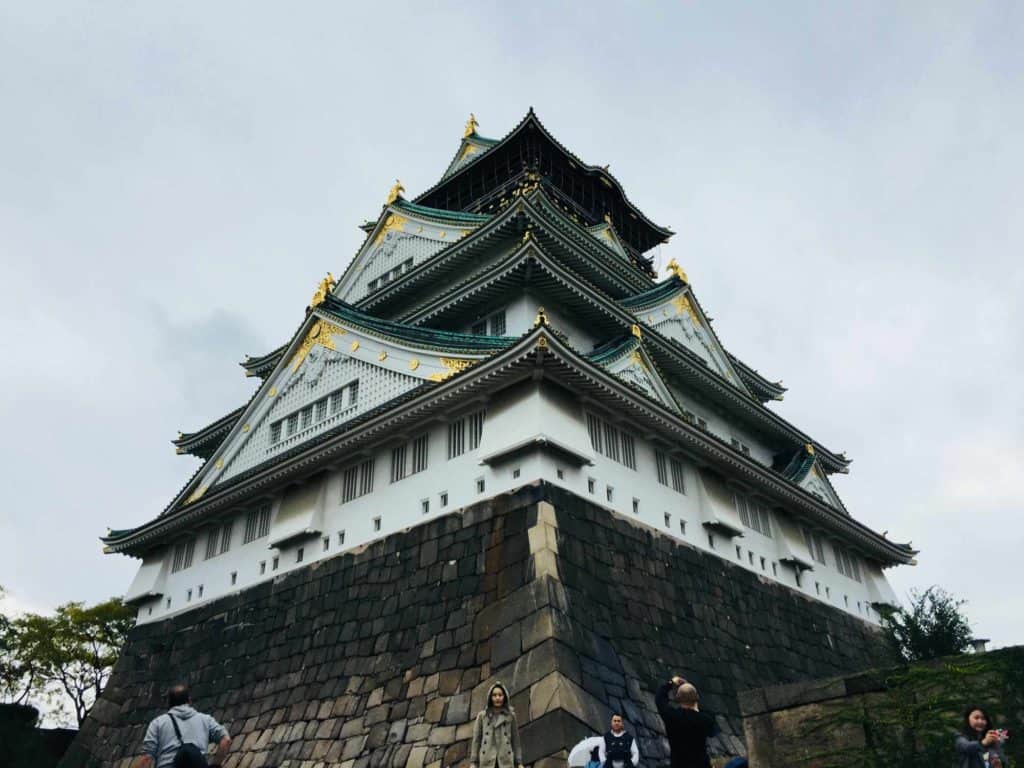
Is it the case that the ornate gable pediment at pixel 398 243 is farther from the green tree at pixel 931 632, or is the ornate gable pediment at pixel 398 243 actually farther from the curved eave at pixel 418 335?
the green tree at pixel 931 632

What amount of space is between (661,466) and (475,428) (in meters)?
4.39

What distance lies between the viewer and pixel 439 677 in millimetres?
13508

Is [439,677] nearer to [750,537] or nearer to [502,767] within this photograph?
[502,767]

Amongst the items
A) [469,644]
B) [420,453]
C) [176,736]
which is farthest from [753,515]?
[176,736]

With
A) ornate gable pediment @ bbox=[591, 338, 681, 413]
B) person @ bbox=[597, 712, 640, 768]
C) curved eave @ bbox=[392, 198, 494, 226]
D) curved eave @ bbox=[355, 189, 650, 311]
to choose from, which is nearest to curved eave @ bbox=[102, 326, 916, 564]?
ornate gable pediment @ bbox=[591, 338, 681, 413]

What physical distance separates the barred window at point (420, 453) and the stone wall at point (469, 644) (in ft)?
4.37

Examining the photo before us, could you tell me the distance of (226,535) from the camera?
66.1 ft

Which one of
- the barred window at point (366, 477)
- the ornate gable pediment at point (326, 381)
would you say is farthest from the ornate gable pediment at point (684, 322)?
the barred window at point (366, 477)

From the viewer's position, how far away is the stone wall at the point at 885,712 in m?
7.62

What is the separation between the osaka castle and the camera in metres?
15.7

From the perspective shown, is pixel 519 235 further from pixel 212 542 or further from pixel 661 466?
pixel 212 542

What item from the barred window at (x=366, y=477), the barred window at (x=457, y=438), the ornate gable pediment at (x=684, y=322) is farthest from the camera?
the ornate gable pediment at (x=684, y=322)

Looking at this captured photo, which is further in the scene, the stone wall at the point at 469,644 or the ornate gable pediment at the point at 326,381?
the ornate gable pediment at the point at 326,381

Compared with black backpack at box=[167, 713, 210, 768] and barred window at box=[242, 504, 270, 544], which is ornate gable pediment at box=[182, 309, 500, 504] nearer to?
barred window at box=[242, 504, 270, 544]
